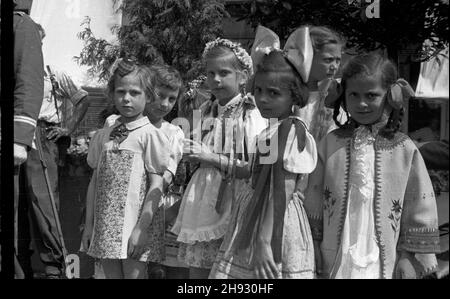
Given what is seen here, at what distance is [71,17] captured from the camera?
12.7 ft

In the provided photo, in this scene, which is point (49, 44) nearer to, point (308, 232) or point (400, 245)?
Result: point (308, 232)

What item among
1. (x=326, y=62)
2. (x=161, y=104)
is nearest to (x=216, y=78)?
(x=161, y=104)

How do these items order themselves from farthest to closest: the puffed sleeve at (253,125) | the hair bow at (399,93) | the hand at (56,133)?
the hand at (56,133), the puffed sleeve at (253,125), the hair bow at (399,93)

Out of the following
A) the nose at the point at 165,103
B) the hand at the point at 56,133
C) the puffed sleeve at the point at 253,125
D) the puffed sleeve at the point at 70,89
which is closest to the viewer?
the puffed sleeve at the point at 253,125

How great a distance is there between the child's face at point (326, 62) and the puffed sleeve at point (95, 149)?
3.31ft

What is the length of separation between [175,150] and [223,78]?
402 mm

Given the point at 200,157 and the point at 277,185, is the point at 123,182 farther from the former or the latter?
the point at 277,185

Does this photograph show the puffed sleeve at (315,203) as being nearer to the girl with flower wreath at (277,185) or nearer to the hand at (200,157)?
the girl with flower wreath at (277,185)

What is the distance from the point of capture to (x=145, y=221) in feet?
11.6

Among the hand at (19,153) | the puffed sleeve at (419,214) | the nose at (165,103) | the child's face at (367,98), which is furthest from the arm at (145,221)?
the puffed sleeve at (419,214)

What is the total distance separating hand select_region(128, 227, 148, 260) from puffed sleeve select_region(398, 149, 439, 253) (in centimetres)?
112

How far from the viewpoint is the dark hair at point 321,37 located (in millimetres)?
3413

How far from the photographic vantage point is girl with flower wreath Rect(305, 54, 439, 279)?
3.14m

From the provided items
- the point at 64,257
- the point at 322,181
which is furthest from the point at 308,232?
the point at 64,257
